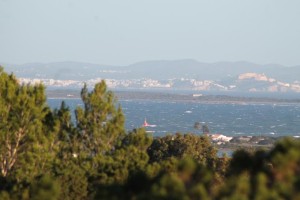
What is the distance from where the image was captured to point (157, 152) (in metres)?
40.8

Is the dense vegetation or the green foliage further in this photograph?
the green foliage

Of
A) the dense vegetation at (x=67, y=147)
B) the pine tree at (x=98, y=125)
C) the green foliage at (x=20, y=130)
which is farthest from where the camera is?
the pine tree at (x=98, y=125)

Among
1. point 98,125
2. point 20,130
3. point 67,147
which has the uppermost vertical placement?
point 98,125

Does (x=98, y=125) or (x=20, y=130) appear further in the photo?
(x=98, y=125)

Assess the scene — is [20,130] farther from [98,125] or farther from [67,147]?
[98,125]

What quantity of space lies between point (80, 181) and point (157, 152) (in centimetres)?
1856

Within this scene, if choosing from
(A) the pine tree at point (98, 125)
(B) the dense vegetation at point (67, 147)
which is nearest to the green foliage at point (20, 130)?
(B) the dense vegetation at point (67, 147)

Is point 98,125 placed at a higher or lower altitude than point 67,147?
higher

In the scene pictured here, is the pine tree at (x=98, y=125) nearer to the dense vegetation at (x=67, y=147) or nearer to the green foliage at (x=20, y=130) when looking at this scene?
the dense vegetation at (x=67, y=147)

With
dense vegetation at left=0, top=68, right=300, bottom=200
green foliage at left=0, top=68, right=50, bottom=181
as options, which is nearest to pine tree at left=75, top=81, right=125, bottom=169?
dense vegetation at left=0, top=68, right=300, bottom=200

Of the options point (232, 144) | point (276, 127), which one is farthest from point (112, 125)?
point (276, 127)

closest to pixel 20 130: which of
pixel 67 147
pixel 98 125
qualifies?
pixel 67 147

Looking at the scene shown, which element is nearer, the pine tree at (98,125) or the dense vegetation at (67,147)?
the dense vegetation at (67,147)

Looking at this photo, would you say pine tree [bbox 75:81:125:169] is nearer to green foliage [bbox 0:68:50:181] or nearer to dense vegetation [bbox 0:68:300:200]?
dense vegetation [bbox 0:68:300:200]
